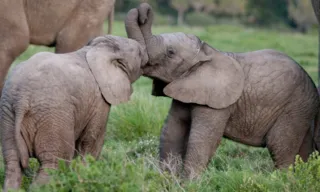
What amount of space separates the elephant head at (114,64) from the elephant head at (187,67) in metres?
0.23

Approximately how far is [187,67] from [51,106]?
1.48m

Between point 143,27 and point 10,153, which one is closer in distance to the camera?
point 10,153

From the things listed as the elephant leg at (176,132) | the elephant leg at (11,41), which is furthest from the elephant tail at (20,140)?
the elephant leg at (11,41)

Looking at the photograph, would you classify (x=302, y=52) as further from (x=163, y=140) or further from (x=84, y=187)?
(x=84, y=187)

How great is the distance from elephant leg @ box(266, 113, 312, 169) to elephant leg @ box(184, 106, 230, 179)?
0.44 meters

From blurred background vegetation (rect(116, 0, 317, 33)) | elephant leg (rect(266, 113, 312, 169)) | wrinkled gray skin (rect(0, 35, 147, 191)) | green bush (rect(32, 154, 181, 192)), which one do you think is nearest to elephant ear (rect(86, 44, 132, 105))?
wrinkled gray skin (rect(0, 35, 147, 191))

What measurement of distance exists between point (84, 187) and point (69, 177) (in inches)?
4.7

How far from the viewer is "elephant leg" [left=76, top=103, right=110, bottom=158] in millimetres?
6121

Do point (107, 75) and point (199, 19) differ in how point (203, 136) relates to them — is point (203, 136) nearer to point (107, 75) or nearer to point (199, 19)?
point (107, 75)

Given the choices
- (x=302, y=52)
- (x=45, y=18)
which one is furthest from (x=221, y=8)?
(x=45, y=18)

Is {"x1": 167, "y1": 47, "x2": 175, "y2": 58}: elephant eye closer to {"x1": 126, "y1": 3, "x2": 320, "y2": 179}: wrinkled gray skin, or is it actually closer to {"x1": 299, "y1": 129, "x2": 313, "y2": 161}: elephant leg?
{"x1": 126, "y1": 3, "x2": 320, "y2": 179}: wrinkled gray skin

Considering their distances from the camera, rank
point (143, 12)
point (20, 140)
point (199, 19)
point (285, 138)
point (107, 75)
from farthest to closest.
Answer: point (199, 19) → point (285, 138) → point (143, 12) → point (107, 75) → point (20, 140)

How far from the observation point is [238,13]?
65.5 meters

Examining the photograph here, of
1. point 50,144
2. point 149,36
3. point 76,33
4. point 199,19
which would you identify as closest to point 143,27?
point 149,36
